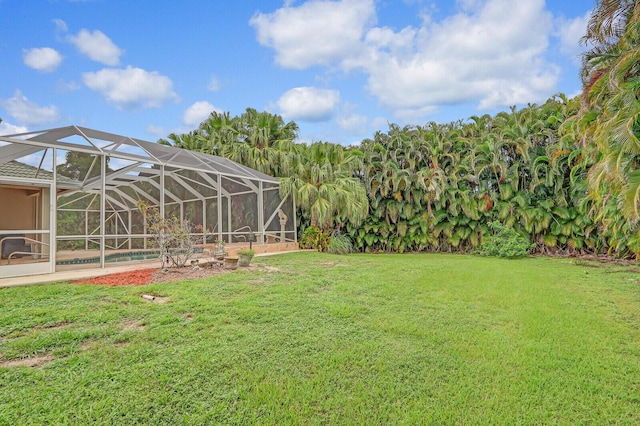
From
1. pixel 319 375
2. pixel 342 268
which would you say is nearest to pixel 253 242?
pixel 342 268

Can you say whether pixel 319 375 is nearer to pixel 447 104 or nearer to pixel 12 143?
pixel 12 143

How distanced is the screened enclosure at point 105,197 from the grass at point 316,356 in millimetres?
2497

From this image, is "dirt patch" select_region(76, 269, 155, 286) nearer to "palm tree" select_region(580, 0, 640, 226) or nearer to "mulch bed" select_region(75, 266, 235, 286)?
"mulch bed" select_region(75, 266, 235, 286)

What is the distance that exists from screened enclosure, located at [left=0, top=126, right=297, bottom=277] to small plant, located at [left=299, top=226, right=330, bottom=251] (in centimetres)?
60

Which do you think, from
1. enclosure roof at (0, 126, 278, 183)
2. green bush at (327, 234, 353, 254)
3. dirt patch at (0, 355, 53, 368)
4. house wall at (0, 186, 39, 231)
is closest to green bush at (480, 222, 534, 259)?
green bush at (327, 234, 353, 254)

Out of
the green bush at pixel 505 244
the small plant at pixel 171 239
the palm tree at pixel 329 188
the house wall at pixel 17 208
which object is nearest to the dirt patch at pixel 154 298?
the small plant at pixel 171 239

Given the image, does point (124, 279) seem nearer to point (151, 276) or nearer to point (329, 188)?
point (151, 276)

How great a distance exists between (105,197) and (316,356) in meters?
9.33

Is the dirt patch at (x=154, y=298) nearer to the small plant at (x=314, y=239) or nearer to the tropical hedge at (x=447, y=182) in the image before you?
the tropical hedge at (x=447, y=182)

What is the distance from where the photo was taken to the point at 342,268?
812 cm

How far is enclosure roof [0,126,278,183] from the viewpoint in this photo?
24.6 feet

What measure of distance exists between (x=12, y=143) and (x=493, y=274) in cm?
1026

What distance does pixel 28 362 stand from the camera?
3.01 meters

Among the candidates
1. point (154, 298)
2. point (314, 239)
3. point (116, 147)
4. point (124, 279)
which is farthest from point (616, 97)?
point (116, 147)
